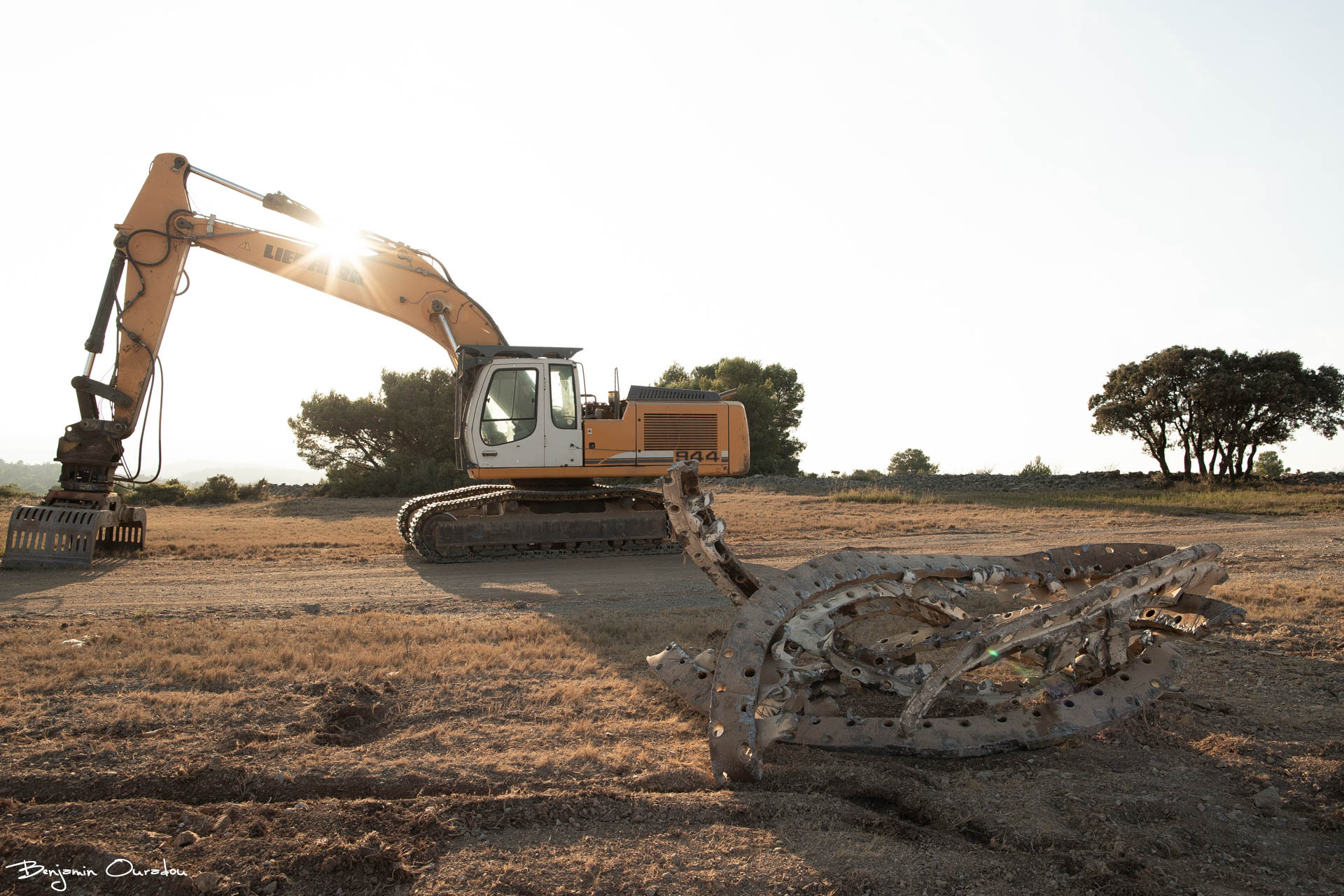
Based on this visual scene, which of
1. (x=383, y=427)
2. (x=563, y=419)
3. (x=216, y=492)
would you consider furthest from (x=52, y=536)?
(x=383, y=427)

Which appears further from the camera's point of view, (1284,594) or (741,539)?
(741,539)

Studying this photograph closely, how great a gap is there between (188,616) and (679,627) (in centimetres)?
477

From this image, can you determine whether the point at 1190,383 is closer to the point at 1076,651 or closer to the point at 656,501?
the point at 656,501

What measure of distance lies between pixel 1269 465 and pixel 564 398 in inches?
1149

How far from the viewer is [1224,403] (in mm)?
25984

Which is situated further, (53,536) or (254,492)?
(254,492)

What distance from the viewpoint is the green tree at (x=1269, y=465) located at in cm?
2803

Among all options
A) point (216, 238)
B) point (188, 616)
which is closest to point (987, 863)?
point (188, 616)

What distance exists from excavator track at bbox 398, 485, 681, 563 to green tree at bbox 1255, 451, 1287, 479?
26460 mm

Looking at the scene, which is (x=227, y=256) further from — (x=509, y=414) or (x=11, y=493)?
(x=11, y=493)

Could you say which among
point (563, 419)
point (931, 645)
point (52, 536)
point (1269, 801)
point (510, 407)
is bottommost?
point (1269, 801)

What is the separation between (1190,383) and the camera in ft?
87.9

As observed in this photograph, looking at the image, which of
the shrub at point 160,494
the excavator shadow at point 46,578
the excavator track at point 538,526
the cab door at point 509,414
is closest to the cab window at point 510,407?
the cab door at point 509,414

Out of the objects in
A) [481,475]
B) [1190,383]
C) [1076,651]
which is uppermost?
[1190,383]
